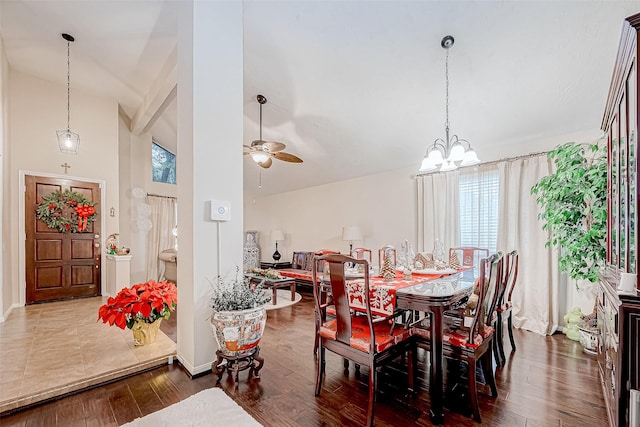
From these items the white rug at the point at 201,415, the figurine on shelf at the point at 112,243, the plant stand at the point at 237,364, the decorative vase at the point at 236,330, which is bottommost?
the white rug at the point at 201,415

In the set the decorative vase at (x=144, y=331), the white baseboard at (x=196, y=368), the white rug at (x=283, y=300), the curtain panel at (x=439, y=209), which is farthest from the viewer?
the white rug at (x=283, y=300)

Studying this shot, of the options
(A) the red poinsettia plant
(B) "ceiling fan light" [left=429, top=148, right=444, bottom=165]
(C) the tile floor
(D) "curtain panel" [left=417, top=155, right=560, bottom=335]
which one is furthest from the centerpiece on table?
(D) "curtain panel" [left=417, top=155, right=560, bottom=335]

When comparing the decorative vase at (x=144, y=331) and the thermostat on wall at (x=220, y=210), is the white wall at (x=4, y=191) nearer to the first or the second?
the decorative vase at (x=144, y=331)

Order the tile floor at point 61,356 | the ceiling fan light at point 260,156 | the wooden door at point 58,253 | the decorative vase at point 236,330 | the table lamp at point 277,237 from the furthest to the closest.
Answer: the table lamp at point 277,237, the wooden door at point 58,253, the ceiling fan light at point 260,156, the decorative vase at point 236,330, the tile floor at point 61,356

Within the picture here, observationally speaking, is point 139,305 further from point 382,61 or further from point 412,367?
point 382,61

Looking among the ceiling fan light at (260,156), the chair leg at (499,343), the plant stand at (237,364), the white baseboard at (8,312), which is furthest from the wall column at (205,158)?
the white baseboard at (8,312)

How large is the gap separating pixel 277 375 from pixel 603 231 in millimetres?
3157

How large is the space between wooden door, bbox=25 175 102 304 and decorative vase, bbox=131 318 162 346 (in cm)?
325

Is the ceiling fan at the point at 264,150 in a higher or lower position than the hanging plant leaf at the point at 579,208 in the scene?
higher

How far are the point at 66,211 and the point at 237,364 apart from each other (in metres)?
4.64

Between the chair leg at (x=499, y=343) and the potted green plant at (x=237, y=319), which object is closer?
the potted green plant at (x=237, y=319)

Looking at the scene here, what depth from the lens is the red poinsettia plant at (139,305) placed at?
2.49 metres

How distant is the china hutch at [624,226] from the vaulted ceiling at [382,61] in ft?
3.05

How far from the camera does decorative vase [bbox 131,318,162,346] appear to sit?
269 cm
